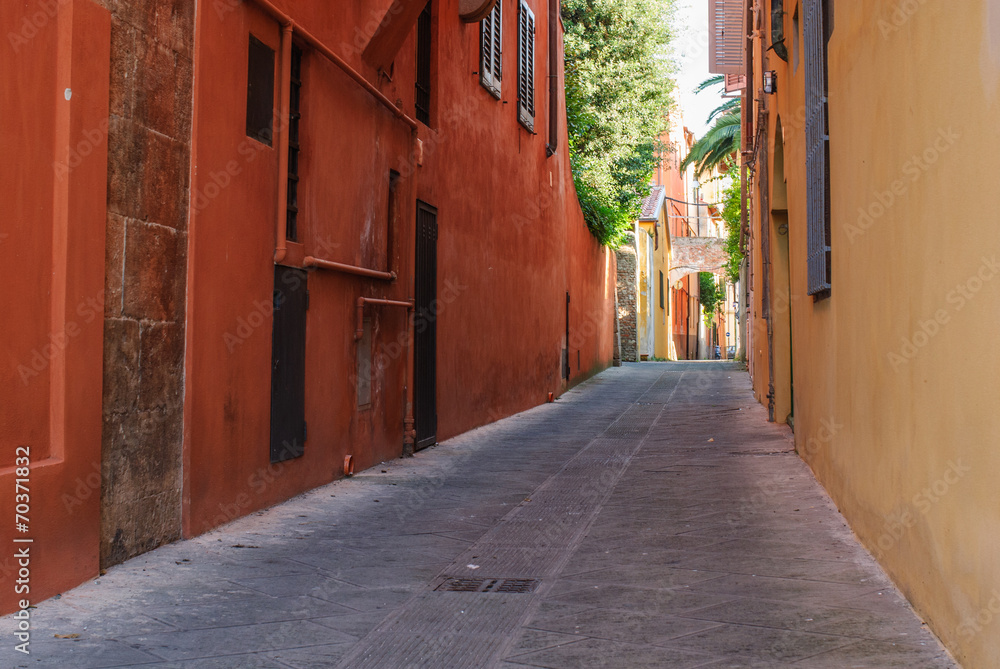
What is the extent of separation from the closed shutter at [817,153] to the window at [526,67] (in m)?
8.21

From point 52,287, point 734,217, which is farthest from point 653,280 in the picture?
point 52,287

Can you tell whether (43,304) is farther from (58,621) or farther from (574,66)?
(574,66)

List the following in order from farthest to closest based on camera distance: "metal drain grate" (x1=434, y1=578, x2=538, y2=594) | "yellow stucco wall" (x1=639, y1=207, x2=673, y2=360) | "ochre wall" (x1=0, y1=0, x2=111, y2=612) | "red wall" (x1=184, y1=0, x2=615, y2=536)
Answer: "yellow stucco wall" (x1=639, y1=207, x2=673, y2=360) → "red wall" (x1=184, y1=0, x2=615, y2=536) → "metal drain grate" (x1=434, y1=578, x2=538, y2=594) → "ochre wall" (x1=0, y1=0, x2=111, y2=612)

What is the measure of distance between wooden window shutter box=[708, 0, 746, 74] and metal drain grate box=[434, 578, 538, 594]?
1603 cm

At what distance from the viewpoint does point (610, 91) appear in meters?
24.8

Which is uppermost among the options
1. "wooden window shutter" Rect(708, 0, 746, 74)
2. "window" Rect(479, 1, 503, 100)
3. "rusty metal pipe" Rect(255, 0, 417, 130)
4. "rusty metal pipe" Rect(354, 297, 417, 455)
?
"wooden window shutter" Rect(708, 0, 746, 74)

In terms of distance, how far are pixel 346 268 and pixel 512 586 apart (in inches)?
157

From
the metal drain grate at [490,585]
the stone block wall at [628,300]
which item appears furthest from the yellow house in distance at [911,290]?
the stone block wall at [628,300]

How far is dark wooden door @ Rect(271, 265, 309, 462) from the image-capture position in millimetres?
7078

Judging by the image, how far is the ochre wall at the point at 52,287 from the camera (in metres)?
4.30

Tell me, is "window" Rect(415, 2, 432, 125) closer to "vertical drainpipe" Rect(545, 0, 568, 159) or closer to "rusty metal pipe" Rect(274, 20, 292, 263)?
"rusty metal pipe" Rect(274, 20, 292, 263)

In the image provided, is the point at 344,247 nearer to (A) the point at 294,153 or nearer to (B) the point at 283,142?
(A) the point at 294,153

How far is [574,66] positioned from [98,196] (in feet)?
68.6

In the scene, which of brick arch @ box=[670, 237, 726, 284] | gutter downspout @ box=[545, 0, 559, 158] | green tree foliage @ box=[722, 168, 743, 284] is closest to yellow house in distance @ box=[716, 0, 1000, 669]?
gutter downspout @ box=[545, 0, 559, 158]
